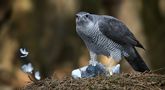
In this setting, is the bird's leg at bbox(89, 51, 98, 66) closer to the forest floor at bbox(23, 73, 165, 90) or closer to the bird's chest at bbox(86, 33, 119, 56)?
the bird's chest at bbox(86, 33, 119, 56)

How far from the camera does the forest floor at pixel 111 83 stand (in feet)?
18.1

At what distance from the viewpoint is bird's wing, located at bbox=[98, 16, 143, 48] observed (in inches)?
264

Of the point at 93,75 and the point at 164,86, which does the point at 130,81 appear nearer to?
the point at 164,86

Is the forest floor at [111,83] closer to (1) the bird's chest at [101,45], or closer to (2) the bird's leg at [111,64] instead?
(2) the bird's leg at [111,64]

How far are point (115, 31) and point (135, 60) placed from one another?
0.44 m

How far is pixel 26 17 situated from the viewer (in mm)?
14008

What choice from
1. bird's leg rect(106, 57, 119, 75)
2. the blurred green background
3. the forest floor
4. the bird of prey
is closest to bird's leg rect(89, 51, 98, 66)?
the bird of prey

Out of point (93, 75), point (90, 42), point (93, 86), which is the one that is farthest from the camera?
point (90, 42)

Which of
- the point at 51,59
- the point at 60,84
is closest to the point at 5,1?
the point at 51,59

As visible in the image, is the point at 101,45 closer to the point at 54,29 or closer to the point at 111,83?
the point at 111,83

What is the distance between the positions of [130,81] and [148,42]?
7273 mm

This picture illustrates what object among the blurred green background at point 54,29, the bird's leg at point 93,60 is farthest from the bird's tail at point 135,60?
the blurred green background at point 54,29

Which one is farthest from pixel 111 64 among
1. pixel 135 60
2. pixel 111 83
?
pixel 111 83

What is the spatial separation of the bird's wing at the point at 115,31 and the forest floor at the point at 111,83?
3.18 feet
